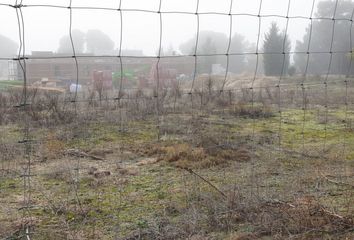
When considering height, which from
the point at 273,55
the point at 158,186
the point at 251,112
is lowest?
the point at 158,186

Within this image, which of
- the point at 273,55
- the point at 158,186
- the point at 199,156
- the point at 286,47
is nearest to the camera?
the point at 158,186

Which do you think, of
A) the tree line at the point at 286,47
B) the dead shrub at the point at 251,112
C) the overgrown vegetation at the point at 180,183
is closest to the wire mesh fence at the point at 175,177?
the overgrown vegetation at the point at 180,183

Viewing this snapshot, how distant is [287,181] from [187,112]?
790 centimetres

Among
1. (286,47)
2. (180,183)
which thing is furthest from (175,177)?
(286,47)

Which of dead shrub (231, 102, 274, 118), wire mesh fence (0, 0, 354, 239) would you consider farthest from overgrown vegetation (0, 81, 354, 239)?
dead shrub (231, 102, 274, 118)

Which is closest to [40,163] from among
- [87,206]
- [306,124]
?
[87,206]

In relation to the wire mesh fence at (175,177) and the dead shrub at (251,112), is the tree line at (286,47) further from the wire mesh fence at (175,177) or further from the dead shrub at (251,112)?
the wire mesh fence at (175,177)

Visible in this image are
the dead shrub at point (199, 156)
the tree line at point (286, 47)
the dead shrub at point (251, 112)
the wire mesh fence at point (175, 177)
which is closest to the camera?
the wire mesh fence at point (175, 177)

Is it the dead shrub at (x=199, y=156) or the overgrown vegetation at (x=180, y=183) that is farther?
the dead shrub at (x=199, y=156)

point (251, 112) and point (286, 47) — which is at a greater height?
point (286, 47)

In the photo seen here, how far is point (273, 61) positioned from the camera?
115 ft

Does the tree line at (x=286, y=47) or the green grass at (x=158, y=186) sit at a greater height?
the tree line at (x=286, y=47)

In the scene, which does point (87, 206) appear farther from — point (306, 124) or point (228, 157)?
point (306, 124)

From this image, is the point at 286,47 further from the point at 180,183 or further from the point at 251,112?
the point at 180,183
